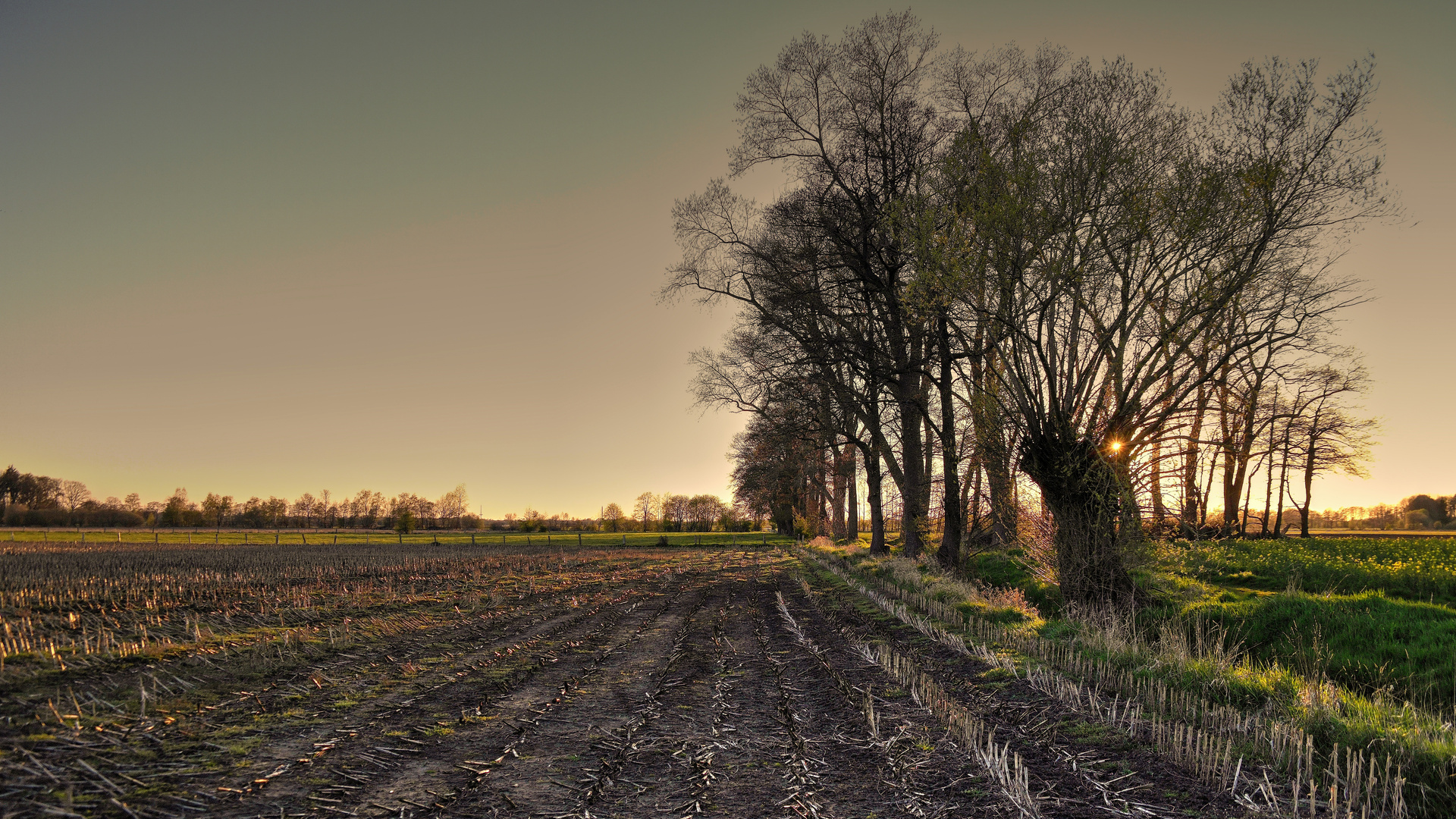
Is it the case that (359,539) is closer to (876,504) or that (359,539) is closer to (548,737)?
(876,504)

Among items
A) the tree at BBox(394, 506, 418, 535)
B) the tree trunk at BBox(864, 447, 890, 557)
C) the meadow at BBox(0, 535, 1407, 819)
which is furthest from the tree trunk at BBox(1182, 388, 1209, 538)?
the tree at BBox(394, 506, 418, 535)

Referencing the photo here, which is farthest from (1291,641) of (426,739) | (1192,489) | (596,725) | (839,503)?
(839,503)

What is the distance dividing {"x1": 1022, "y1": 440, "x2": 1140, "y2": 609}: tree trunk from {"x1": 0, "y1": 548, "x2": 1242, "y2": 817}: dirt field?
3.35 m

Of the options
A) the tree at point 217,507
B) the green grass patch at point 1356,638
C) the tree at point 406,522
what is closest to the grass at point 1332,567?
the green grass patch at point 1356,638

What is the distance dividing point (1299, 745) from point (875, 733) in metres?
3.26

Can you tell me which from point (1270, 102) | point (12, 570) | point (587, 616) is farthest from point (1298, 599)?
point (12, 570)

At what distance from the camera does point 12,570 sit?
72.3 feet

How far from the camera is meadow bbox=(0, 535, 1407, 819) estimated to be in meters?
4.82

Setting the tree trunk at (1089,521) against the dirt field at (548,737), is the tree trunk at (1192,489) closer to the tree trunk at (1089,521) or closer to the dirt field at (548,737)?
the tree trunk at (1089,521)

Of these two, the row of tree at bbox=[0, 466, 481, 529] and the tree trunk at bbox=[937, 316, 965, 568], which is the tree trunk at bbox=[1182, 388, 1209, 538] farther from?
the row of tree at bbox=[0, 466, 481, 529]

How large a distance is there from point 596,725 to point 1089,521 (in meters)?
9.31

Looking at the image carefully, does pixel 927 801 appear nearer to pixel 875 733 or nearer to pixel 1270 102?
pixel 875 733

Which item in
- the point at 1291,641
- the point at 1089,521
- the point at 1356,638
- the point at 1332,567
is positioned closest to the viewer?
the point at 1356,638

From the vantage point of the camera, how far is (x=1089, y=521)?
38.6ft
